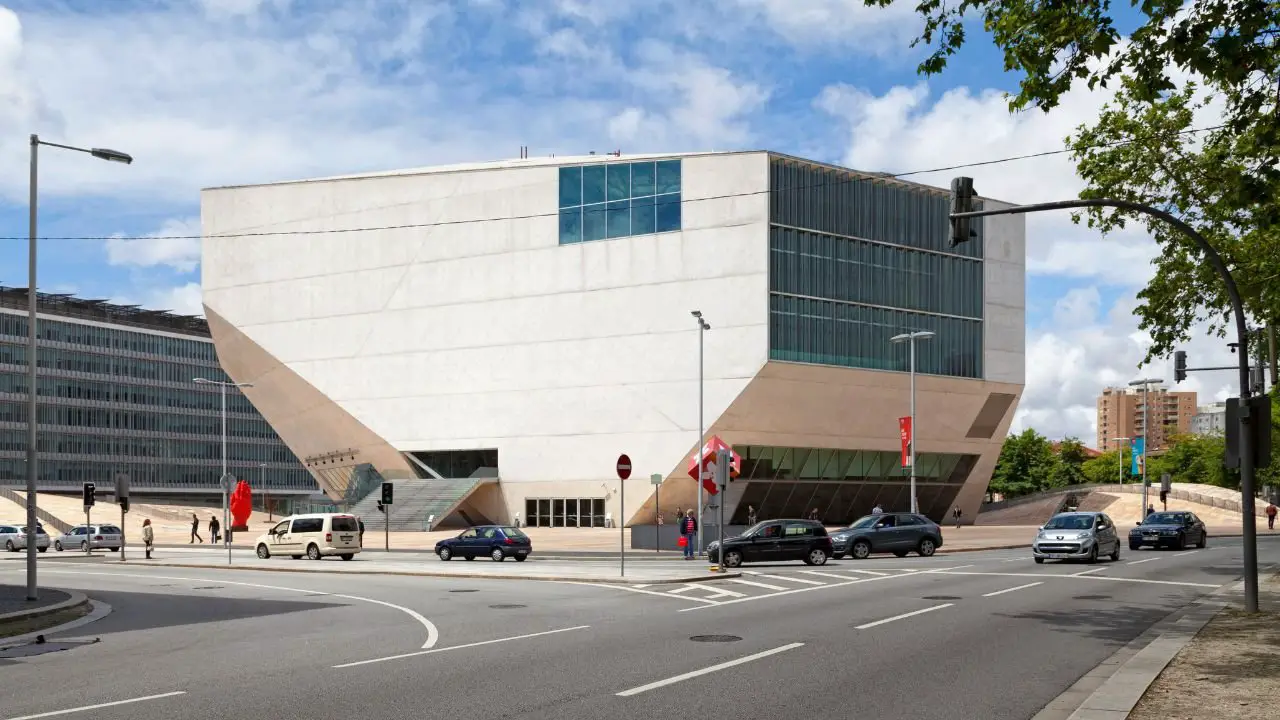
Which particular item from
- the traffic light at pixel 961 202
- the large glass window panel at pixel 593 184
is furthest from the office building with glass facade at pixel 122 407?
the traffic light at pixel 961 202

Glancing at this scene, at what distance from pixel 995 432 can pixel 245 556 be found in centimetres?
5323

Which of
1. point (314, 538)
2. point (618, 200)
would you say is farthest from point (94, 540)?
point (618, 200)

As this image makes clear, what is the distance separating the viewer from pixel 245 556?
4694 centimetres

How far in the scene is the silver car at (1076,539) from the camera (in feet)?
114

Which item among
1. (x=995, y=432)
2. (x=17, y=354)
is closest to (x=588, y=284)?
(x=995, y=432)

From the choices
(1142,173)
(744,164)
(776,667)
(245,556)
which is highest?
(744,164)

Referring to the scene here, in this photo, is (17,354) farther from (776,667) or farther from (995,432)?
(776,667)

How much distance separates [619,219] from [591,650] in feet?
197

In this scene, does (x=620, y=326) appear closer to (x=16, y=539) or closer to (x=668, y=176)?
(x=668, y=176)

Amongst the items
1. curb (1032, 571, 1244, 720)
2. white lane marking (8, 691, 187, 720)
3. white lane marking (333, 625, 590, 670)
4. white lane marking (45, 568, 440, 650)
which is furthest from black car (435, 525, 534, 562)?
white lane marking (8, 691, 187, 720)

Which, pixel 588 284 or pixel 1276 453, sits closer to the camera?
pixel 588 284

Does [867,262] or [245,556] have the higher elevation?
[867,262]

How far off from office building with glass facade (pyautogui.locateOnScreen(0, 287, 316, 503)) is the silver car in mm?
118529

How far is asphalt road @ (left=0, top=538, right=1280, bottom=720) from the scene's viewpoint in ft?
35.0
